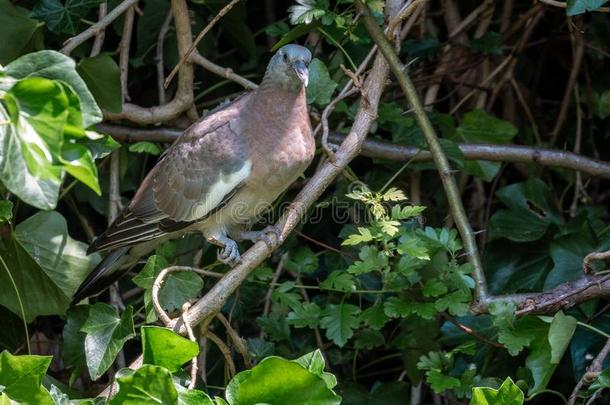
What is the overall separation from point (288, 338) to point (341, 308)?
33 centimetres

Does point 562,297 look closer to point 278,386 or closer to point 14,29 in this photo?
point 278,386

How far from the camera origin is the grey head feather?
114 inches

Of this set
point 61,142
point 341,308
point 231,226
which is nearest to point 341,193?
point 231,226

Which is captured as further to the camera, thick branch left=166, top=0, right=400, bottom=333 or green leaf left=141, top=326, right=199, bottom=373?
thick branch left=166, top=0, right=400, bottom=333

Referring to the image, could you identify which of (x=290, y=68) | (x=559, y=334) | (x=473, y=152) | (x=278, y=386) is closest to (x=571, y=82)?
(x=473, y=152)

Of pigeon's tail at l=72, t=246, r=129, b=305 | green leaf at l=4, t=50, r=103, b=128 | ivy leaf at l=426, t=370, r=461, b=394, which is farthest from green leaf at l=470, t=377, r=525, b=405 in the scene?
pigeon's tail at l=72, t=246, r=129, b=305

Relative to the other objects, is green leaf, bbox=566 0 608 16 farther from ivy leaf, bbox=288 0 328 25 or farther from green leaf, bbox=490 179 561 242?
green leaf, bbox=490 179 561 242

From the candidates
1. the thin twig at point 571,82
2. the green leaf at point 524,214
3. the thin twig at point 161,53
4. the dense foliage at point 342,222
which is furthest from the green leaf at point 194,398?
the thin twig at point 571,82

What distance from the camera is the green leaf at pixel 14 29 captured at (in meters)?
2.97

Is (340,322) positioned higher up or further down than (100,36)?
further down

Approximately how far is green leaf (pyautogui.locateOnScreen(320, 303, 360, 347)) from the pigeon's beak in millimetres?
746

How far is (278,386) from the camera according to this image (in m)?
1.91

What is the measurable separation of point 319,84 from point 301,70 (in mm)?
245

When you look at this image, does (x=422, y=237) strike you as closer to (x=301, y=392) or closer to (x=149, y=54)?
(x=301, y=392)
